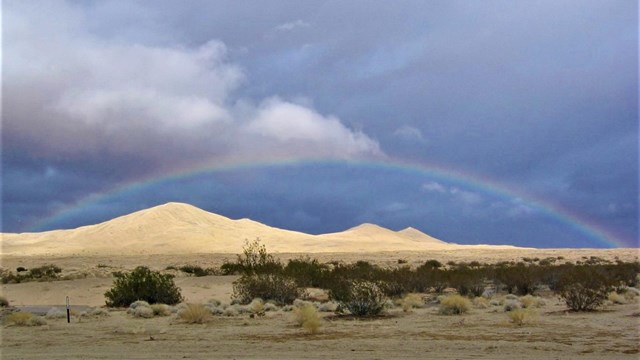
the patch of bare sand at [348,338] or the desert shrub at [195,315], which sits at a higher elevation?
the desert shrub at [195,315]

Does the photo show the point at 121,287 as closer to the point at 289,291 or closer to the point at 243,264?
the point at 289,291

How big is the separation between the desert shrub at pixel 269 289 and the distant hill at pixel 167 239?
4487 inches

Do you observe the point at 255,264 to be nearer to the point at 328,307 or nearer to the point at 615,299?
the point at 328,307

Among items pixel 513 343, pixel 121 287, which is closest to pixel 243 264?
pixel 121 287

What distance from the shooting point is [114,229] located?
7175 inches

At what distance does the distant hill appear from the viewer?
514ft

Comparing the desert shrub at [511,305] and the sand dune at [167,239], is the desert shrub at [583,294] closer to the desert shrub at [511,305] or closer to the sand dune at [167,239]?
the desert shrub at [511,305]

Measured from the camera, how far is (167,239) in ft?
542

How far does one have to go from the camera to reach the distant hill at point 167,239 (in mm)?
156625

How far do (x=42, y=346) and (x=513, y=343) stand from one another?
44.4 feet

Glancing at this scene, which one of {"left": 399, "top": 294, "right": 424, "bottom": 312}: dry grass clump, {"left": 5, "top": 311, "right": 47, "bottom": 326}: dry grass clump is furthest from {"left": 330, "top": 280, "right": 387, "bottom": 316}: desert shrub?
{"left": 5, "top": 311, "right": 47, "bottom": 326}: dry grass clump

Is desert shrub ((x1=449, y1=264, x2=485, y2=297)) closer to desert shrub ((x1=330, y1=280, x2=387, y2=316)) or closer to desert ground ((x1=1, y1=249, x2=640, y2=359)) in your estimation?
desert ground ((x1=1, y1=249, x2=640, y2=359))

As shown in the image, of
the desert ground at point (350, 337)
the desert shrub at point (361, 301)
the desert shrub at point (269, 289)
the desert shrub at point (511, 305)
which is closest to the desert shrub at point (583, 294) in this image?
the desert ground at point (350, 337)

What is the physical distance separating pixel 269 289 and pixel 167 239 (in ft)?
443
